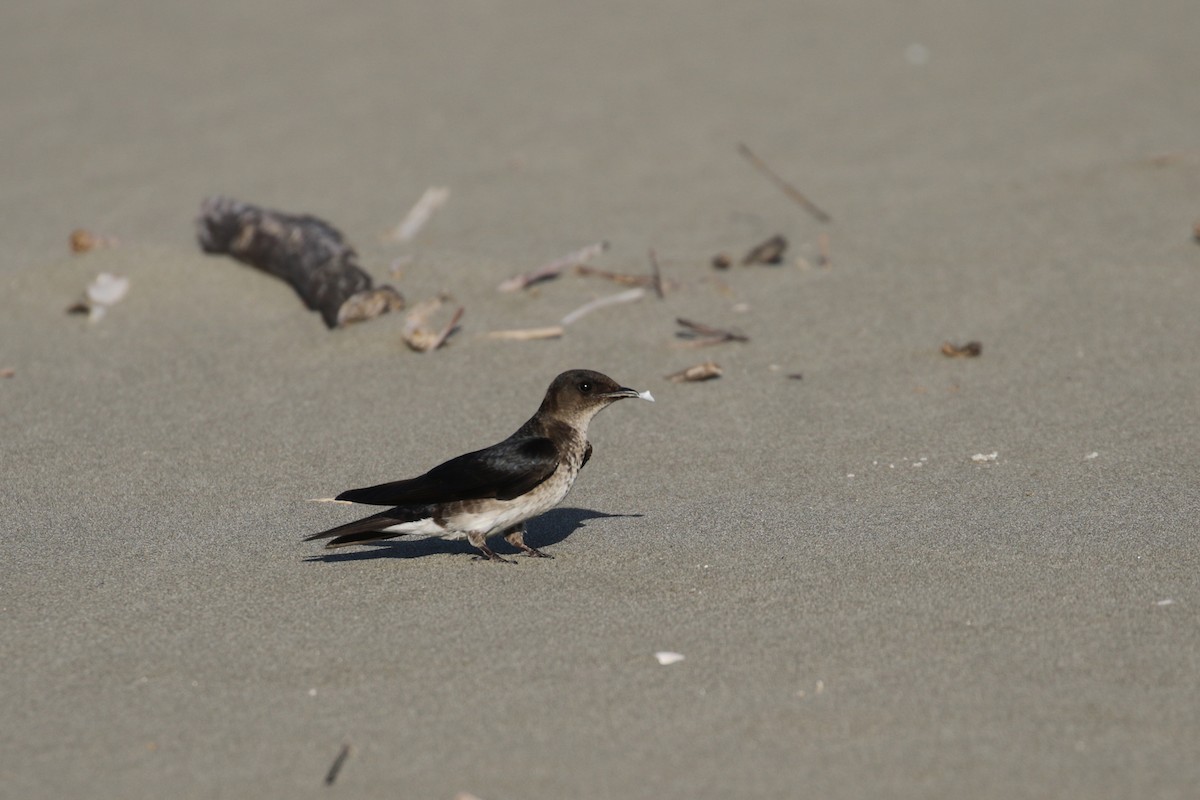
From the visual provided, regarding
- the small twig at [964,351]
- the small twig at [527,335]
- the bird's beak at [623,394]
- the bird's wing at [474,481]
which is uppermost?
the bird's beak at [623,394]

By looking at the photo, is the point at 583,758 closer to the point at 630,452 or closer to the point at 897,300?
the point at 630,452

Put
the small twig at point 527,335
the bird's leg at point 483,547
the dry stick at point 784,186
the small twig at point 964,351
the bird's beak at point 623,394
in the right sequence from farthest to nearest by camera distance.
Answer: the dry stick at point 784,186 → the small twig at point 527,335 → the small twig at point 964,351 → the bird's beak at point 623,394 → the bird's leg at point 483,547

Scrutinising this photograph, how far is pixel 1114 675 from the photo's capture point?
12.5 ft

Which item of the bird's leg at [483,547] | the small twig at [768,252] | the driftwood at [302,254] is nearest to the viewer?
the bird's leg at [483,547]

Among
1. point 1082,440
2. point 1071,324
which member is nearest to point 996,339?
point 1071,324

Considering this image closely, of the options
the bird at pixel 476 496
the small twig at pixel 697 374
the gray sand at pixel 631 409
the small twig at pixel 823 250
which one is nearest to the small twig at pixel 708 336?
the gray sand at pixel 631 409

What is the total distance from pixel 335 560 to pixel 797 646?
169cm

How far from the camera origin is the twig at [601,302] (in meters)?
7.14

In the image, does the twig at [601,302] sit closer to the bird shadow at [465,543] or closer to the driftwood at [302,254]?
the driftwood at [302,254]

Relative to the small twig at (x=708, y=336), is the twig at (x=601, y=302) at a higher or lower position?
higher

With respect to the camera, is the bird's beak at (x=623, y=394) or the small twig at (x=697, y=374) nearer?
the bird's beak at (x=623, y=394)

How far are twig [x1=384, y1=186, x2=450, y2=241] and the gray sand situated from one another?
18cm

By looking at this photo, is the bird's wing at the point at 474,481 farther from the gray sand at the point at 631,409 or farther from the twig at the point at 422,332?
the twig at the point at 422,332

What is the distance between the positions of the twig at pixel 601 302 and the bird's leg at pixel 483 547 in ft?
7.69
